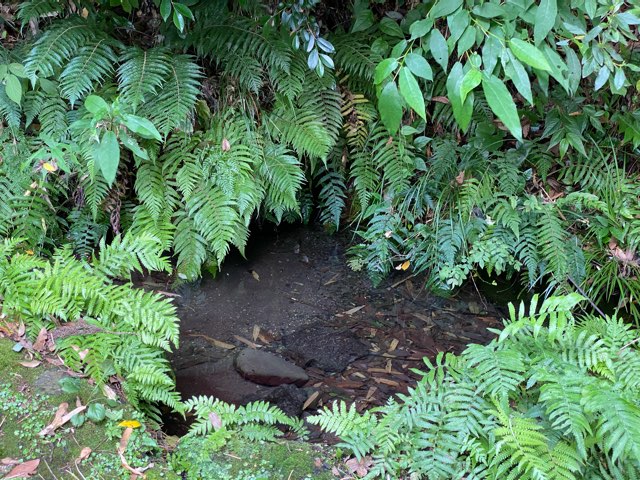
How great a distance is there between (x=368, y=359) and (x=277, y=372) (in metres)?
0.61

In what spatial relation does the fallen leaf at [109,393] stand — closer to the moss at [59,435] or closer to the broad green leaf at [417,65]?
the moss at [59,435]

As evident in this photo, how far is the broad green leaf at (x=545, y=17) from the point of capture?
2.08m

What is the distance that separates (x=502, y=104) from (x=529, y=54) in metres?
0.22

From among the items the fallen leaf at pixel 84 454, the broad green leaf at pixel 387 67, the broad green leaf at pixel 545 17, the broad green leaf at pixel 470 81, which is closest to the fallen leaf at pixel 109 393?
the fallen leaf at pixel 84 454

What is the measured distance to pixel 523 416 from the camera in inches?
81.4

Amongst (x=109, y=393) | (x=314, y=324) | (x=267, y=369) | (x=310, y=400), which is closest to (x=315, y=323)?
(x=314, y=324)

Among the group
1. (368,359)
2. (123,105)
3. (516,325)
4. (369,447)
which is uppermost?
(123,105)

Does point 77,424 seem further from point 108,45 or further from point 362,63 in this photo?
point 362,63

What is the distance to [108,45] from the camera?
3.39m

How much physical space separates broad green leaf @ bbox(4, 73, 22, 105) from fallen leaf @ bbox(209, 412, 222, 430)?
2.08 meters

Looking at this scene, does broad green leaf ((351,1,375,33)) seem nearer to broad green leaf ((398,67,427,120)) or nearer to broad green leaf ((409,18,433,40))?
broad green leaf ((409,18,433,40))

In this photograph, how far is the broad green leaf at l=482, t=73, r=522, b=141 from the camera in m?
1.85

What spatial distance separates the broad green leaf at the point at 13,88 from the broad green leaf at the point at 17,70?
0.06m

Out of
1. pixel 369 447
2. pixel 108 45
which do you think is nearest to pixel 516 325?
pixel 369 447
